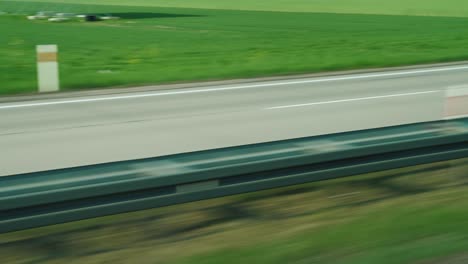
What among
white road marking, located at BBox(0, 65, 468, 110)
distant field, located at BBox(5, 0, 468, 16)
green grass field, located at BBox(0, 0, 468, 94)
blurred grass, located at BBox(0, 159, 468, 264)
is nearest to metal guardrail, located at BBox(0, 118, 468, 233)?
blurred grass, located at BBox(0, 159, 468, 264)

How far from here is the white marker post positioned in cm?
1652

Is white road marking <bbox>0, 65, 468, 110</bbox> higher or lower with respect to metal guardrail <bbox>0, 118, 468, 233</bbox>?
lower

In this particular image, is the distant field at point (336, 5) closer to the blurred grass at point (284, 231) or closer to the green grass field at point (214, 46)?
the green grass field at point (214, 46)

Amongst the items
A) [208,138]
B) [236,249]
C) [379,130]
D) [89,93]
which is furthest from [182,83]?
[236,249]

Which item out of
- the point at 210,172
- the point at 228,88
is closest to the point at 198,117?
the point at 228,88

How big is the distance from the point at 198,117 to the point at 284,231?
23.4 ft

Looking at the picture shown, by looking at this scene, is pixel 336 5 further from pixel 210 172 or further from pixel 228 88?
pixel 210 172

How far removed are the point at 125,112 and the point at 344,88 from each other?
17.4ft

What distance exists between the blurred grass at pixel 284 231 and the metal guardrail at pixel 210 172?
313 mm

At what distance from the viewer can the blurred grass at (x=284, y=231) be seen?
224 inches

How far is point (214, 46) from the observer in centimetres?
2697

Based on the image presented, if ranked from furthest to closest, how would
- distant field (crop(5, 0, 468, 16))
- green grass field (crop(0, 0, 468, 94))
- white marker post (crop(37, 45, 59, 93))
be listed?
1. distant field (crop(5, 0, 468, 16))
2. green grass field (crop(0, 0, 468, 94))
3. white marker post (crop(37, 45, 59, 93))

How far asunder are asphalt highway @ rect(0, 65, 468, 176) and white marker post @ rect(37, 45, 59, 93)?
45.5 inches

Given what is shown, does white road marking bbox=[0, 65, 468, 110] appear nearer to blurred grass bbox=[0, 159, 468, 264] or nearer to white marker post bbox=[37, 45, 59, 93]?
white marker post bbox=[37, 45, 59, 93]
